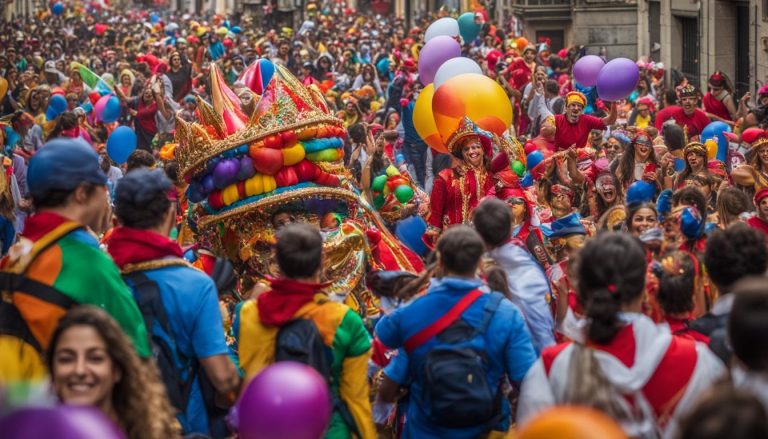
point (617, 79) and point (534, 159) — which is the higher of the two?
point (617, 79)

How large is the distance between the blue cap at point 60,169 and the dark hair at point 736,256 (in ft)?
7.17

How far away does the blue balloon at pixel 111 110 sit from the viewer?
16844mm

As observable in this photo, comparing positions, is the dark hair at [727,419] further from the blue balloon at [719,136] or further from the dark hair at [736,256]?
the blue balloon at [719,136]

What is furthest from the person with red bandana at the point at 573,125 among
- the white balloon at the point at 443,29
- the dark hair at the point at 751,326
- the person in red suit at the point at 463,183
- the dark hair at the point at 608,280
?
the dark hair at the point at 751,326

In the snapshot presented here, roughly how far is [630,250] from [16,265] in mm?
2049

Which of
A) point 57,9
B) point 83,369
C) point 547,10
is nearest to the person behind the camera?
point 83,369

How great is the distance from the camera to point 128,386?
13.8ft

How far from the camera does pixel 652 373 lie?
4434mm

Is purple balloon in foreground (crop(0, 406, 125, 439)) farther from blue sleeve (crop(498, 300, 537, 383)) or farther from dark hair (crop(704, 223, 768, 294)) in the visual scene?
dark hair (crop(704, 223, 768, 294))

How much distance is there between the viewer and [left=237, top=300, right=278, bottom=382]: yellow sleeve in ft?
17.5

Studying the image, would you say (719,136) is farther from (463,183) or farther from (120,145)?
(120,145)

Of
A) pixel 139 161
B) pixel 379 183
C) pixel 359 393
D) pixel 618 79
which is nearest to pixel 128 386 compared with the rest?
pixel 359 393

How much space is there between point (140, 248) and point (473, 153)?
4017 mm

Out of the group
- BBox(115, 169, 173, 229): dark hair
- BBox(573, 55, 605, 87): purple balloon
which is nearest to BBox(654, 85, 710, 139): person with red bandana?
BBox(573, 55, 605, 87): purple balloon
